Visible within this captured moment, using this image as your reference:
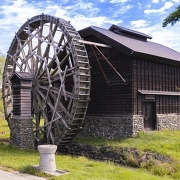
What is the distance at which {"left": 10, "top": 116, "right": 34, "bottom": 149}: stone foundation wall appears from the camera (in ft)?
45.9

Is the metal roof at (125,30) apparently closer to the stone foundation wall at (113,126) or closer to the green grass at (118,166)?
the stone foundation wall at (113,126)

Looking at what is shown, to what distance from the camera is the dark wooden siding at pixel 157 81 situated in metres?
14.8

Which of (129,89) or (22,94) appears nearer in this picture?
(22,94)

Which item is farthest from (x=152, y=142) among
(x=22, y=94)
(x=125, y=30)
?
(x=125, y=30)

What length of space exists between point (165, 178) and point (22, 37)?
12.7 metres

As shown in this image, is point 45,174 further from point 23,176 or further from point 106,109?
point 106,109

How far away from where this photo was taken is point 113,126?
15.0 metres

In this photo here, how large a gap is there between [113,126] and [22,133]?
468 centimetres

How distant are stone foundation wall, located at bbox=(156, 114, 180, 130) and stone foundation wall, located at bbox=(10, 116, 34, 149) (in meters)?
6.96

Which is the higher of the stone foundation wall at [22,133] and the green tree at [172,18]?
the green tree at [172,18]

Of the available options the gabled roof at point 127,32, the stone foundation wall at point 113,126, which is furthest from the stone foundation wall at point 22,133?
the gabled roof at point 127,32

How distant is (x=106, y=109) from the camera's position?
15.7 metres

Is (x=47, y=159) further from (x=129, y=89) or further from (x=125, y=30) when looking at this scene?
(x=125, y=30)

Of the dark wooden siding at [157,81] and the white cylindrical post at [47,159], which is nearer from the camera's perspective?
the white cylindrical post at [47,159]
